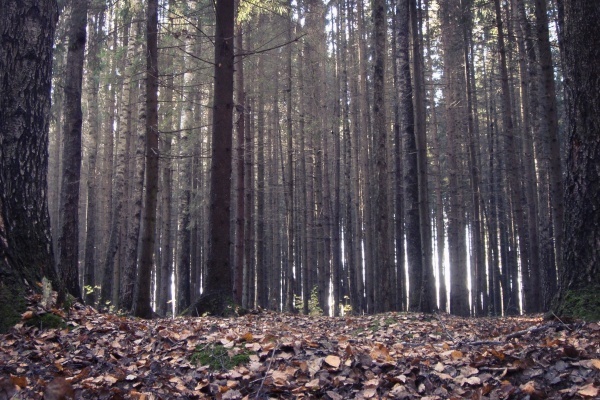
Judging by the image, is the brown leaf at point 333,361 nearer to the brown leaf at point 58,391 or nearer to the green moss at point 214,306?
the brown leaf at point 58,391

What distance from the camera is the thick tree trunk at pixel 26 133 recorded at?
235 inches

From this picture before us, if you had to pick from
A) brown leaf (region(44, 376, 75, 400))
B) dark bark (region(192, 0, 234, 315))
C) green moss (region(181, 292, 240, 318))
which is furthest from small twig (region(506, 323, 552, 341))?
dark bark (region(192, 0, 234, 315))

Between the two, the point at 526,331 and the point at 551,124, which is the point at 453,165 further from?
the point at 526,331

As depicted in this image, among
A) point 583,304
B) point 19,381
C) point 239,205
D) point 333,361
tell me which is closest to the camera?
point 19,381

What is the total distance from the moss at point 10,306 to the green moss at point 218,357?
6.20 ft

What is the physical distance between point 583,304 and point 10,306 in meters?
5.79

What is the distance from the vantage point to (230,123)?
9.56m

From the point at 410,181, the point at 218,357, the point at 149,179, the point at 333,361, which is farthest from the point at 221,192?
the point at 333,361

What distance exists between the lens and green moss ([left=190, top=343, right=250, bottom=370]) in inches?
177

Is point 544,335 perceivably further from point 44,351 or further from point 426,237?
point 426,237

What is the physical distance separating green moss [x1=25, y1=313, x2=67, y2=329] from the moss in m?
0.13

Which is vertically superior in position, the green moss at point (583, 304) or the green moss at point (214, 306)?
the green moss at point (583, 304)

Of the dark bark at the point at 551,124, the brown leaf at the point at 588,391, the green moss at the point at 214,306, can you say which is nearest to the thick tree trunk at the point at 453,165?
the dark bark at the point at 551,124

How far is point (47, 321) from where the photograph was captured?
552 centimetres
